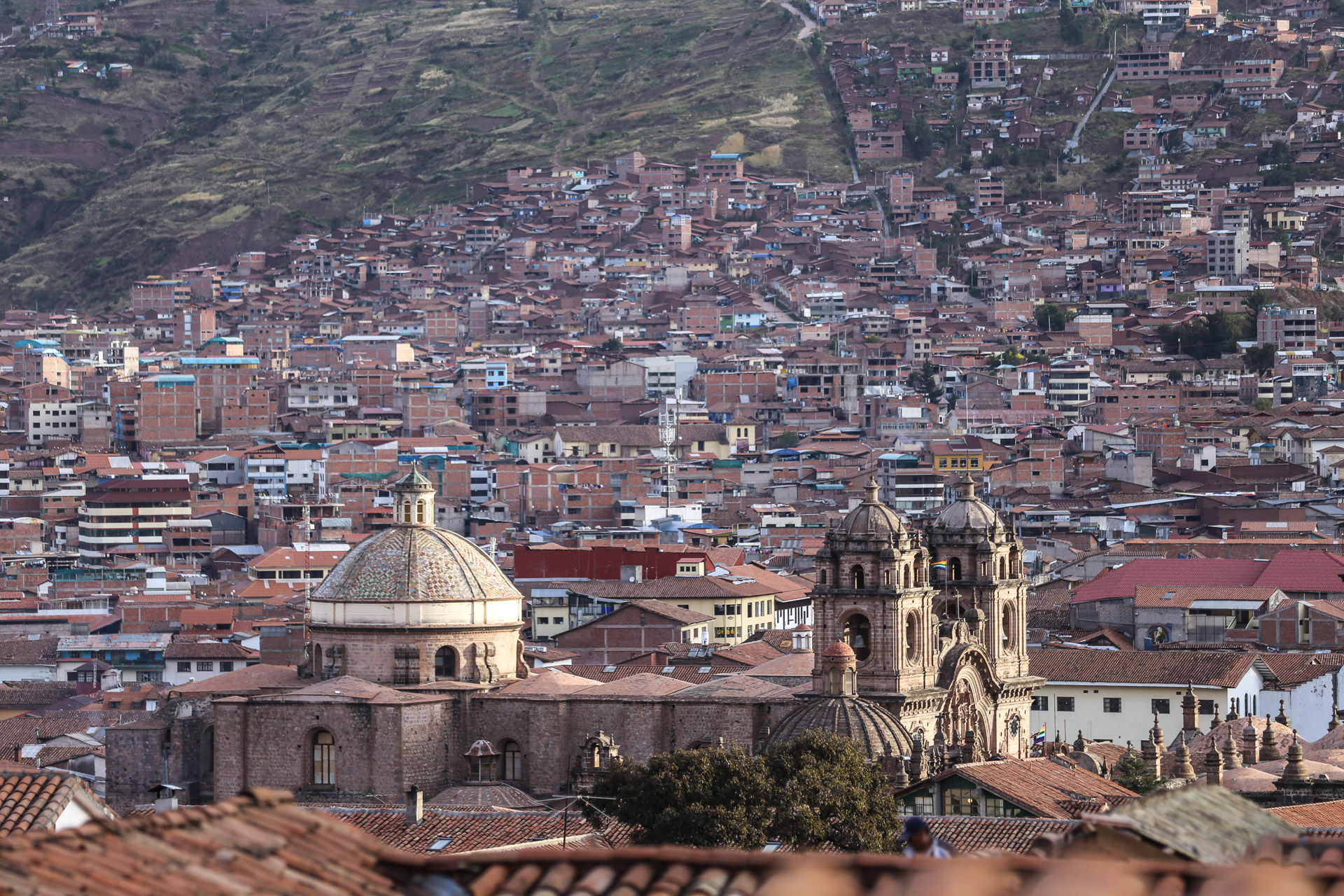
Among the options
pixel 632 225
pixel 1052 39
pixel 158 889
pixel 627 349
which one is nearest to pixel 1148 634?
pixel 158 889

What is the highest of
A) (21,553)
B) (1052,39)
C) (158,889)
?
(1052,39)

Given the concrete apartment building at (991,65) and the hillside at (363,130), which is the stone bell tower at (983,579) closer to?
the hillside at (363,130)

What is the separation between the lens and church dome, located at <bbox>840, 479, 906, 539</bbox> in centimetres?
4353

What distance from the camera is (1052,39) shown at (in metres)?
177

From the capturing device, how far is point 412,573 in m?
44.0

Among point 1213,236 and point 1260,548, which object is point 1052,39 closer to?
point 1213,236

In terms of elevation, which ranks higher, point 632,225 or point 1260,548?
point 632,225

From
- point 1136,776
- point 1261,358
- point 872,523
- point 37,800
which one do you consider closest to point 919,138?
point 1261,358

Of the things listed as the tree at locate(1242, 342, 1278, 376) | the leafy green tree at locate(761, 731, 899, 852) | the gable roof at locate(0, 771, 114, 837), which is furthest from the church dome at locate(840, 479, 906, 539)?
the tree at locate(1242, 342, 1278, 376)

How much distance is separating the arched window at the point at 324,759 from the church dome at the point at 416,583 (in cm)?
268

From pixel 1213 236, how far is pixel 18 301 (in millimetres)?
77502

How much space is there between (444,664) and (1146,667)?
68.2 feet

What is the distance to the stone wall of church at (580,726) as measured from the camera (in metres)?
41.8

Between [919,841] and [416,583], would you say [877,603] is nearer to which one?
[416,583]
